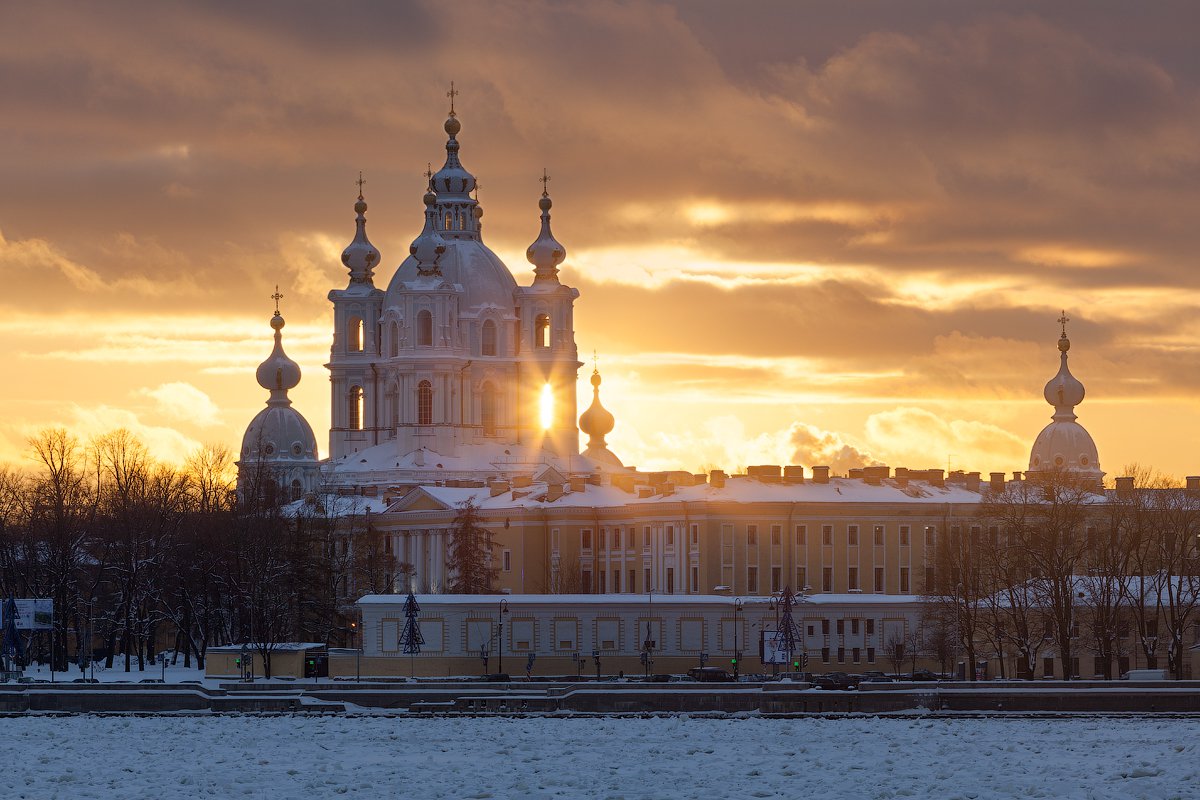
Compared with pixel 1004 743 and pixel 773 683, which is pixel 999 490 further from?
pixel 1004 743

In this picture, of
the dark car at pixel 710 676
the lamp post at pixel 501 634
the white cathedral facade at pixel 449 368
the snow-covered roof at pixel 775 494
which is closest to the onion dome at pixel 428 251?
the white cathedral facade at pixel 449 368

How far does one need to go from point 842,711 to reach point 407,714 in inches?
449

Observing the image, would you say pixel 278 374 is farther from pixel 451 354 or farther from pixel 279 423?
pixel 451 354

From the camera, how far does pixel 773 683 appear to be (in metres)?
82.8

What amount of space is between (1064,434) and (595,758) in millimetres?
113129

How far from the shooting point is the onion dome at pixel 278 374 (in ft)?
602

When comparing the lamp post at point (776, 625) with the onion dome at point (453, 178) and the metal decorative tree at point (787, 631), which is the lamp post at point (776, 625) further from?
the onion dome at point (453, 178)

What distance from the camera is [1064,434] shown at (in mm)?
176250

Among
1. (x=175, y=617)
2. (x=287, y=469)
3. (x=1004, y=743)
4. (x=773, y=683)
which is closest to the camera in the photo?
(x=1004, y=743)

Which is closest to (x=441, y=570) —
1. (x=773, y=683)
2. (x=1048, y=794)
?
(x=773, y=683)

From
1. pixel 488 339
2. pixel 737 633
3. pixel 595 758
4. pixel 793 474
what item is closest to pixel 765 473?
pixel 793 474

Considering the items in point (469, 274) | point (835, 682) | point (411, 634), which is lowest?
point (835, 682)

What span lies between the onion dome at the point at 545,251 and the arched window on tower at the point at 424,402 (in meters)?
12.1

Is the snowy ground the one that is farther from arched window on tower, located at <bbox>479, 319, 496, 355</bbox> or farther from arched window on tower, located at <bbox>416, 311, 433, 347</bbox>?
arched window on tower, located at <bbox>479, 319, 496, 355</bbox>
